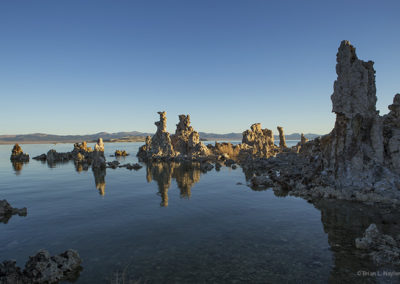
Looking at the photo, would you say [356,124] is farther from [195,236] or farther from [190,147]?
[190,147]

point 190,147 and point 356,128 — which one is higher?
point 356,128

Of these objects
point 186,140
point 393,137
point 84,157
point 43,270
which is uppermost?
point 186,140

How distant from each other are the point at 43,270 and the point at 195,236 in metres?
11.1

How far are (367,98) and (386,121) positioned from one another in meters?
6.70

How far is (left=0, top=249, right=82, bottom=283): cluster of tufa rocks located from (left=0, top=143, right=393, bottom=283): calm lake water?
869mm

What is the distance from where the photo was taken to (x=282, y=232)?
2094 centimetres

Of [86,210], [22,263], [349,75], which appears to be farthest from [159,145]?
[22,263]

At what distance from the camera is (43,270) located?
546 inches

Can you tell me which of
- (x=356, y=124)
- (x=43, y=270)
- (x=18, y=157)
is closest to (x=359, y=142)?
(x=356, y=124)

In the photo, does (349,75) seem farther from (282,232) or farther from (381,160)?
(282,232)

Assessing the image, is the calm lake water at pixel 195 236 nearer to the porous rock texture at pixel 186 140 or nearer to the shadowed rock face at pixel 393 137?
the shadowed rock face at pixel 393 137

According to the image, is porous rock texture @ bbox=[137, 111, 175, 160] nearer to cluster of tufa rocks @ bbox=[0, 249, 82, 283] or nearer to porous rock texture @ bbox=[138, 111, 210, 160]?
porous rock texture @ bbox=[138, 111, 210, 160]
